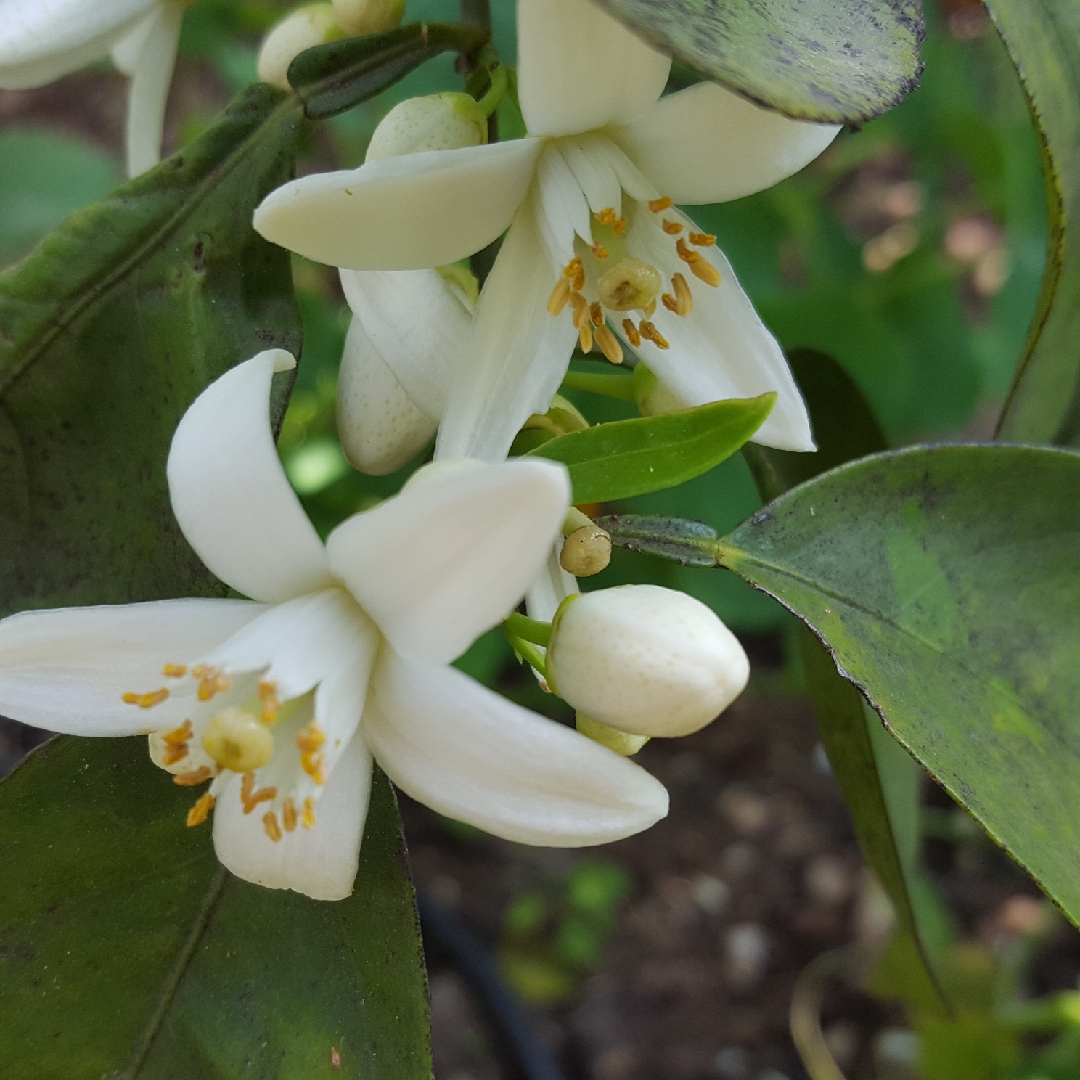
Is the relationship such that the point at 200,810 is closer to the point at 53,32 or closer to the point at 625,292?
the point at 625,292

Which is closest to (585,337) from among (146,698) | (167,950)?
(146,698)

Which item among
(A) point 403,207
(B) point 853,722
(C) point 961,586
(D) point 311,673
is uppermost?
(A) point 403,207

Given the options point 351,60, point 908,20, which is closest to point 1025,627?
point 908,20

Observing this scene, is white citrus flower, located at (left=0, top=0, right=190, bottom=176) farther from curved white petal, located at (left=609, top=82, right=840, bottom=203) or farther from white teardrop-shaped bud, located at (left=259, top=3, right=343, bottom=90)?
curved white petal, located at (left=609, top=82, right=840, bottom=203)

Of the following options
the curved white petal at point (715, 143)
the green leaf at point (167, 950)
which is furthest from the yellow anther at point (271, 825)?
the curved white petal at point (715, 143)

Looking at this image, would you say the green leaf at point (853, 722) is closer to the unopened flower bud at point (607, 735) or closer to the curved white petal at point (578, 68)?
the unopened flower bud at point (607, 735)

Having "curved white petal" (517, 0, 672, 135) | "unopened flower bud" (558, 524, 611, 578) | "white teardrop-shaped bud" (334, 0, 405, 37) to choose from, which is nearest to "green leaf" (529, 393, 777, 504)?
"unopened flower bud" (558, 524, 611, 578)
